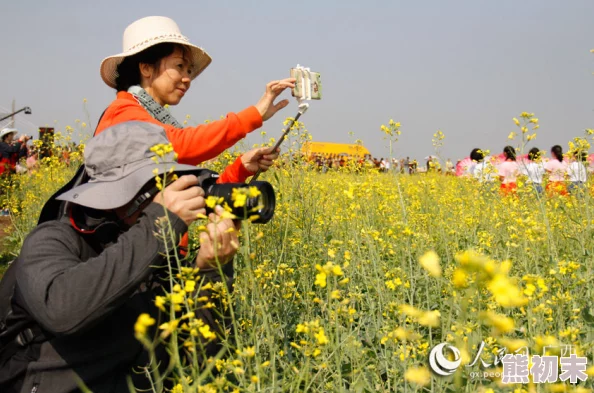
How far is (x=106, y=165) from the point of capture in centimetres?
139

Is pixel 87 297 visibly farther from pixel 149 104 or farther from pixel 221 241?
pixel 149 104

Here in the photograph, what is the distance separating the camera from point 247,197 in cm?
123

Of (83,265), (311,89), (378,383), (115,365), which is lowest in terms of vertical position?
(378,383)

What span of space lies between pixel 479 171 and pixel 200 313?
3.30 metres

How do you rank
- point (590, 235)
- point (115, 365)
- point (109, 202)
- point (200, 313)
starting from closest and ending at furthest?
1. point (109, 202)
2. point (115, 365)
3. point (200, 313)
4. point (590, 235)

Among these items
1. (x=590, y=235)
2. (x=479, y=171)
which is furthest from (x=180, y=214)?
(x=479, y=171)

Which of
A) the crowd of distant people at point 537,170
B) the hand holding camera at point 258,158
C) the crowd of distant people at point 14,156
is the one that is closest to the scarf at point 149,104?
the hand holding camera at point 258,158

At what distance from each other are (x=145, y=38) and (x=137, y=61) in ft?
0.39

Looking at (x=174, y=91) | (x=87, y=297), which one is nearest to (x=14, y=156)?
(x=174, y=91)

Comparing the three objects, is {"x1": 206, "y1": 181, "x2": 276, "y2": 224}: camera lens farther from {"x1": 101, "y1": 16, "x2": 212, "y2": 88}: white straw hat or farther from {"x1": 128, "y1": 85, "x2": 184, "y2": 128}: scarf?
{"x1": 101, "y1": 16, "x2": 212, "y2": 88}: white straw hat

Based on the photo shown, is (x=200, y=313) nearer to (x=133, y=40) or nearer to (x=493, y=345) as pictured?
(x=493, y=345)

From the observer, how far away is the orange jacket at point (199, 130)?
1.82m

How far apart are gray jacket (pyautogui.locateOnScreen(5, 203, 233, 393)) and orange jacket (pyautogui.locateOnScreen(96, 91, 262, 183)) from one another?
1.64 ft

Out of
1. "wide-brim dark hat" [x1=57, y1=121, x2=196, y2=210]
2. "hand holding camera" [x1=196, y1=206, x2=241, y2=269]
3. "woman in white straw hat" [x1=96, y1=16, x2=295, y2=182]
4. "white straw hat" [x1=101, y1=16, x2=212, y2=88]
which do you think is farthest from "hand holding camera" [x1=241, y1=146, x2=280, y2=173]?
"hand holding camera" [x1=196, y1=206, x2=241, y2=269]
